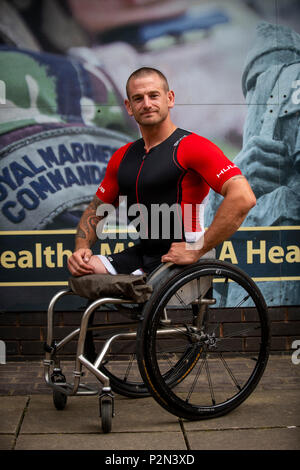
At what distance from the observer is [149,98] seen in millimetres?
3113

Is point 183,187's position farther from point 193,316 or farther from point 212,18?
point 212,18

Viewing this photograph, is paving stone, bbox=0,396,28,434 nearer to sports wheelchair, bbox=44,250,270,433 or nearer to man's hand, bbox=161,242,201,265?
sports wheelchair, bbox=44,250,270,433

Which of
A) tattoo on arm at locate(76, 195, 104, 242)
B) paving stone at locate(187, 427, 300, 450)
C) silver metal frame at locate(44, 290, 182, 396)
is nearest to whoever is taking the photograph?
paving stone at locate(187, 427, 300, 450)

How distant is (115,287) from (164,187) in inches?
24.9

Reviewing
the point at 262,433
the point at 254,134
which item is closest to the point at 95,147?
the point at 254,134

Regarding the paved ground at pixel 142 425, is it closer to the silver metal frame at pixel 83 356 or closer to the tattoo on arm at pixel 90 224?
the silver metal frame at pixel 83 356

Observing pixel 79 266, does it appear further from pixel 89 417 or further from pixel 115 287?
pixel 89 417

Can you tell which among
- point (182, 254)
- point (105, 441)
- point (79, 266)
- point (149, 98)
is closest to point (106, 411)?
point (105, 441)

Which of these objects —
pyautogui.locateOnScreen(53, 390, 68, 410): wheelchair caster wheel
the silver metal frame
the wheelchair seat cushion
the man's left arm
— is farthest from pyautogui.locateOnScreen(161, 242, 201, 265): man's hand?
pyautogui.locateOnScreen(53, 390, 68, 410): wheelchair caster wheel

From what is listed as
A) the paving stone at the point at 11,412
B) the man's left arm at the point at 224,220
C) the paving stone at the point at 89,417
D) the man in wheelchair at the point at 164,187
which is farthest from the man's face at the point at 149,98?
the paving stone at the point at 11,412

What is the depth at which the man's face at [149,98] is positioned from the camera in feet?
10.2

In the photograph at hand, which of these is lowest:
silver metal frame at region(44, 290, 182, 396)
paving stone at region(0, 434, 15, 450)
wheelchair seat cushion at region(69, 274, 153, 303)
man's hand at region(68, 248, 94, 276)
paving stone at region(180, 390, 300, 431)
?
paving stone at region(0, 434, 15, 450)

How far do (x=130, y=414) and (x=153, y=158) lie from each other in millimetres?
1362

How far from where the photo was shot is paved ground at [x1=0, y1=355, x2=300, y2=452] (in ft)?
8.93
